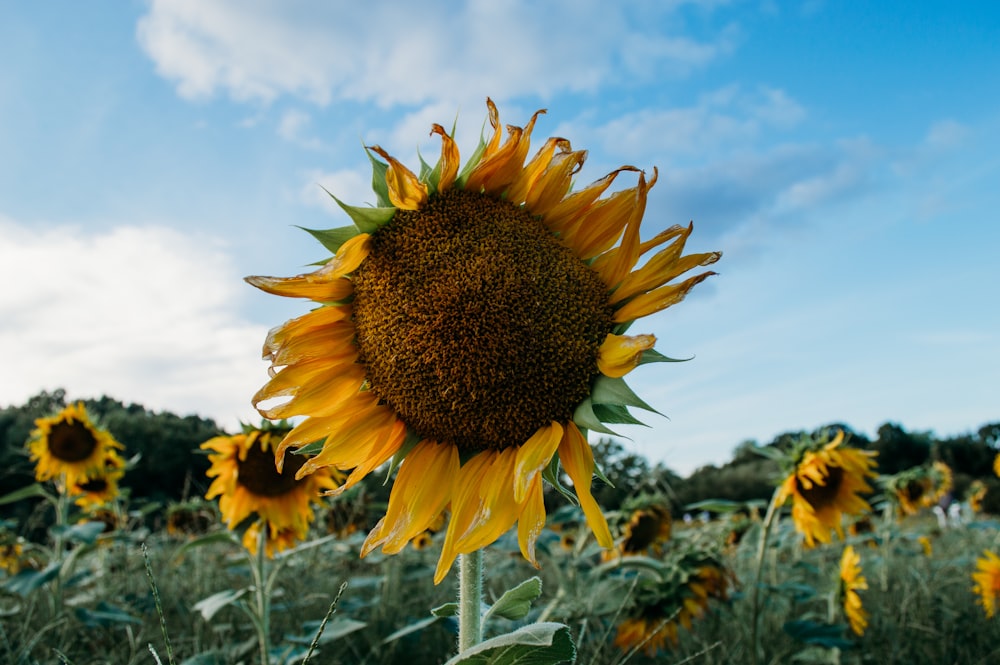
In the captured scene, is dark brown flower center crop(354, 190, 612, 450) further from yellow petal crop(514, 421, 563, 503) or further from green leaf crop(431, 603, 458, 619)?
green leaf crop(431, 603, 458, 619)

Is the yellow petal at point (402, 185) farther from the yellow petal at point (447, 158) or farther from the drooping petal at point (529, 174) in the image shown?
the drooping petal at point (529, 174)

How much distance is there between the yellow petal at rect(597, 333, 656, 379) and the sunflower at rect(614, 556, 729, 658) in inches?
82.9

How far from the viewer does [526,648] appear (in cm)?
126

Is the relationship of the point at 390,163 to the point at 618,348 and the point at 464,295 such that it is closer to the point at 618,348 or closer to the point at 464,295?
the point at 464,295

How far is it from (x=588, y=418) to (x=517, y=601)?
0.40 meters

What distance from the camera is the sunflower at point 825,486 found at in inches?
141

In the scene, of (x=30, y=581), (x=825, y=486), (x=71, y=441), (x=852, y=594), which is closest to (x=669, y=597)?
(x=825, y=486)

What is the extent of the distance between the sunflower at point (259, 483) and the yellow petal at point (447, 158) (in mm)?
2215

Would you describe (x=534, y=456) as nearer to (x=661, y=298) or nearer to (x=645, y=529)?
(x=661, y=298)

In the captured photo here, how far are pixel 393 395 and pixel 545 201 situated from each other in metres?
0.55

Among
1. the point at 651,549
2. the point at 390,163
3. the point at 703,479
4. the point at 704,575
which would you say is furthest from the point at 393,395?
the point at 703,479

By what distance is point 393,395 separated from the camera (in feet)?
5.29

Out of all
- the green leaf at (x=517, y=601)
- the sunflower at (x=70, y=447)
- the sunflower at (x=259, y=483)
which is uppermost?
the sunflower at (x=70, y=447)

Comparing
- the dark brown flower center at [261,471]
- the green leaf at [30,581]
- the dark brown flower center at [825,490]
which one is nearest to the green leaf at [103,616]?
the green leaf at [30,581]
